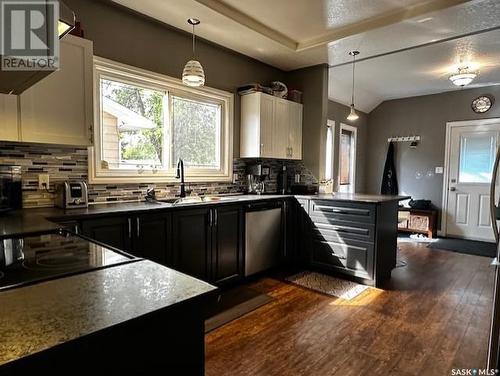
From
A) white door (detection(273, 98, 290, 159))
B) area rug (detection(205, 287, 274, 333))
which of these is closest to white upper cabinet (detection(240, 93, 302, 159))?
white door (detection(273, 98, 290, 159))

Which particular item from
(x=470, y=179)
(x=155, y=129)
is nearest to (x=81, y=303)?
(x=155, y=129)

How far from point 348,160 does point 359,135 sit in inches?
23.2

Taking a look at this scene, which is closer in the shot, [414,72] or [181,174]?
[181,174]

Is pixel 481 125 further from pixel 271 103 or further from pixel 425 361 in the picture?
pixel 425 361

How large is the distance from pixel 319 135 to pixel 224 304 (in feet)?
8.24

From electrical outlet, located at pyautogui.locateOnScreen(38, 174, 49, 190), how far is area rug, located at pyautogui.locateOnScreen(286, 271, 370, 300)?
2400 millimetres

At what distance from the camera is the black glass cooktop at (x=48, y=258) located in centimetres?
93

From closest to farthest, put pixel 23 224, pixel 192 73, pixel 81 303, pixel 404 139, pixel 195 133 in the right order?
pixel 81 303
pixel 23 224
pixel 192 73
pixel 195 133
pixel 404 139

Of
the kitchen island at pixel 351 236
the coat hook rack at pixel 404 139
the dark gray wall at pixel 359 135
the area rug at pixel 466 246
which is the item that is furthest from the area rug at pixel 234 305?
the coat hook rack at pixel 404 139

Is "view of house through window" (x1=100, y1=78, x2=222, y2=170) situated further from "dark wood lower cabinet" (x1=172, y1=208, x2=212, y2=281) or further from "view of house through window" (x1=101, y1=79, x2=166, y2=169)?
"dark wood lower cabinet" (x1=172, y1=208, x2=212, y2=281)

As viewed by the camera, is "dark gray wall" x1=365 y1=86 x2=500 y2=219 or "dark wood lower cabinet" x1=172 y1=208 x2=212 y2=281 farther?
"dark gray wall" x1=365 y1=86 x2=500 y2=219

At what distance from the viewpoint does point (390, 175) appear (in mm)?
6238

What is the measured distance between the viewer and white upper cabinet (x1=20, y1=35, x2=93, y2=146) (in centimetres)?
199

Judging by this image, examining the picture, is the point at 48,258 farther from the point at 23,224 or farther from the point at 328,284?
the point at 328,284
